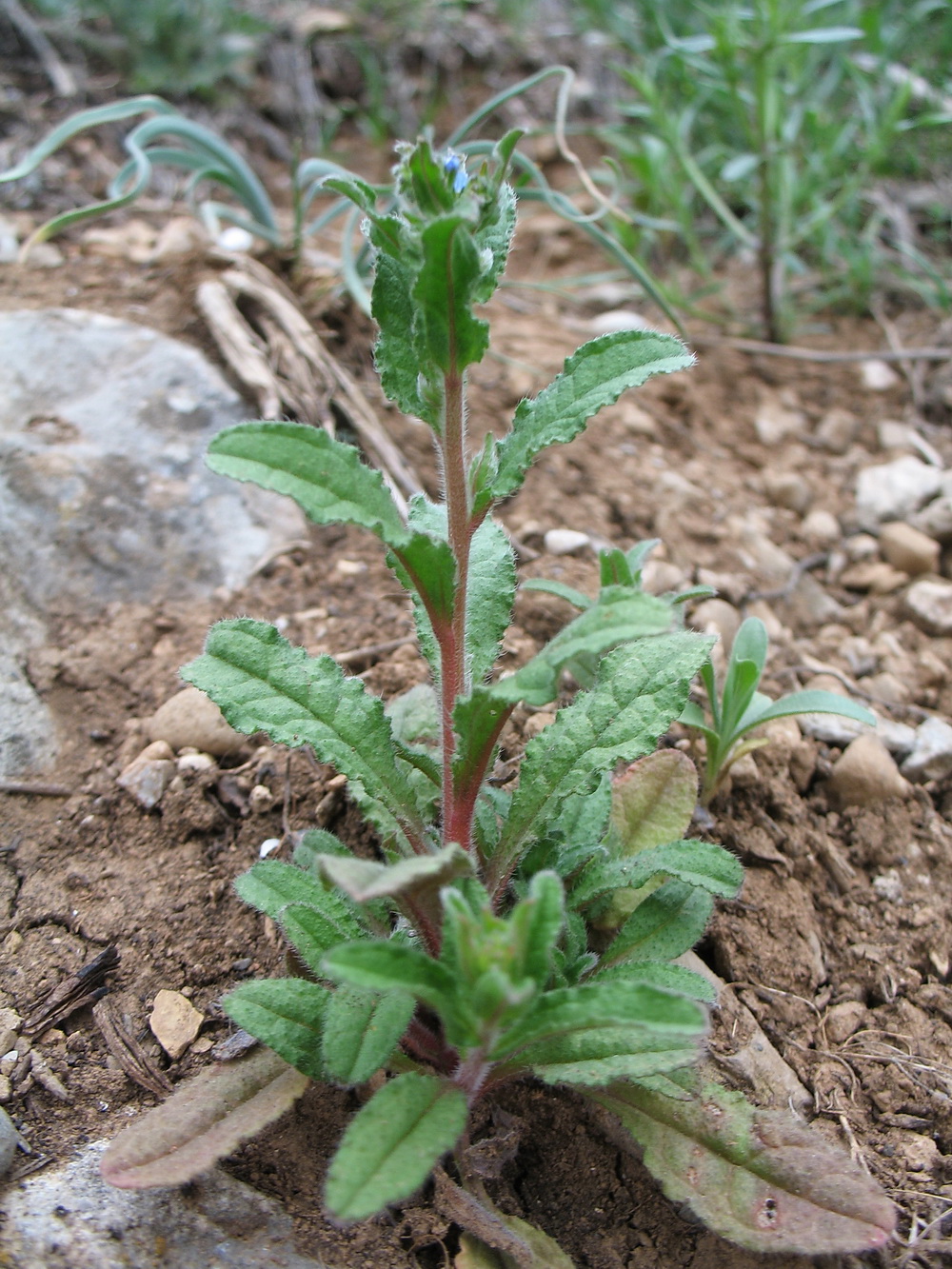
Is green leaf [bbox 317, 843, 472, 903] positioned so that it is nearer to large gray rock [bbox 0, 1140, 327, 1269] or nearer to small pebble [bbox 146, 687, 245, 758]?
large gray rock [bbox 0, 1140, 327, 1269]

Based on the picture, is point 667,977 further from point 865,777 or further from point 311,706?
point 865,777

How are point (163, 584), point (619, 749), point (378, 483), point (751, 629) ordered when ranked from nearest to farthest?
point (378, 483) → point (619, 749) → point (751, 629) → point (163, 584)

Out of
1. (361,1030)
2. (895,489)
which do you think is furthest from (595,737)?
(895,489)

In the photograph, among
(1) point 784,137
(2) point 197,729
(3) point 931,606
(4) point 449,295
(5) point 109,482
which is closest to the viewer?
(4) point 449,295

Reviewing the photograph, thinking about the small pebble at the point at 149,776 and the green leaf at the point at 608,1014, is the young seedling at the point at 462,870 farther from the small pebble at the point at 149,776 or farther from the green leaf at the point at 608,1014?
the small pebble at the point at 149,776

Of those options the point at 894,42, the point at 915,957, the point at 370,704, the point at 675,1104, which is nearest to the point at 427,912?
the point at 370,704

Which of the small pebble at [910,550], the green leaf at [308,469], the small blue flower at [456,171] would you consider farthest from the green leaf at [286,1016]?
the small pebble at [910,550]

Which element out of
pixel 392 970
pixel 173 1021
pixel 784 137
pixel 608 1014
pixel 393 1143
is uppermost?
pixel 784 137

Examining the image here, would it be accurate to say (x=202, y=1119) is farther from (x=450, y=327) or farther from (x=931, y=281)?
(x=931, y=281)

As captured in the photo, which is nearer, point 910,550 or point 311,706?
point 311,706
